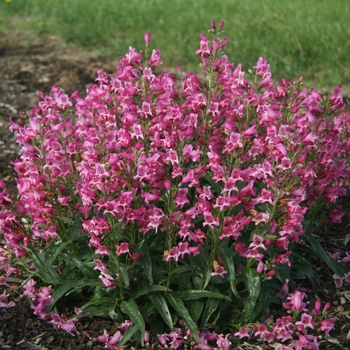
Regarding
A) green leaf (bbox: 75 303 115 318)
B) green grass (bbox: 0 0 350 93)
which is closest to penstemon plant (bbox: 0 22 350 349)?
green leaf (bbox: 75 303 115 318)

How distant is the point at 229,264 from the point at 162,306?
1.44ft

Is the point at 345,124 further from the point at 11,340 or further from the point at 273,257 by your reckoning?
the point at 11,340

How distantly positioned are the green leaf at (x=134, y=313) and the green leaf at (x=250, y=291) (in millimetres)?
590

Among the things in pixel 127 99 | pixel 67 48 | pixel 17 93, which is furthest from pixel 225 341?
pixel 67 48

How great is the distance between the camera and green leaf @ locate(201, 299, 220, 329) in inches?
143

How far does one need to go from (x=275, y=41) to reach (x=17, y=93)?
11.8 feet

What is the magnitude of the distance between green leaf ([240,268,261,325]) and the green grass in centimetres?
470

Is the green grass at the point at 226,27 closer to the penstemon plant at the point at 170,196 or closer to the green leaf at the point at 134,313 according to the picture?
the penstemon plant at the point at 170,196

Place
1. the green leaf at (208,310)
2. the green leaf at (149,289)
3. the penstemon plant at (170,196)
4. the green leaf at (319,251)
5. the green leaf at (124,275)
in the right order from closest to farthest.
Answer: the penstemon plant at (170,196)
the green leaf at (124,275)
the green leaf at (149,289)
the green leaf at (208,310)
the green leaf at (319,251)

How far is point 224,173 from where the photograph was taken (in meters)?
3.28

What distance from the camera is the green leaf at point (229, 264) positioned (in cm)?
345

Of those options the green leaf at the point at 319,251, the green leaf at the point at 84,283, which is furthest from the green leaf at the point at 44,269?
the green leaf at the point at 319,251

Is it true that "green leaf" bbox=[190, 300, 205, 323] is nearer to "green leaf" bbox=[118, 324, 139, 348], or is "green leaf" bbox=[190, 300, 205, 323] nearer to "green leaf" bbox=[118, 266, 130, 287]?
"green leaf" bbox=[118, 324, 139, 348]

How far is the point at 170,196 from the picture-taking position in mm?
3543
